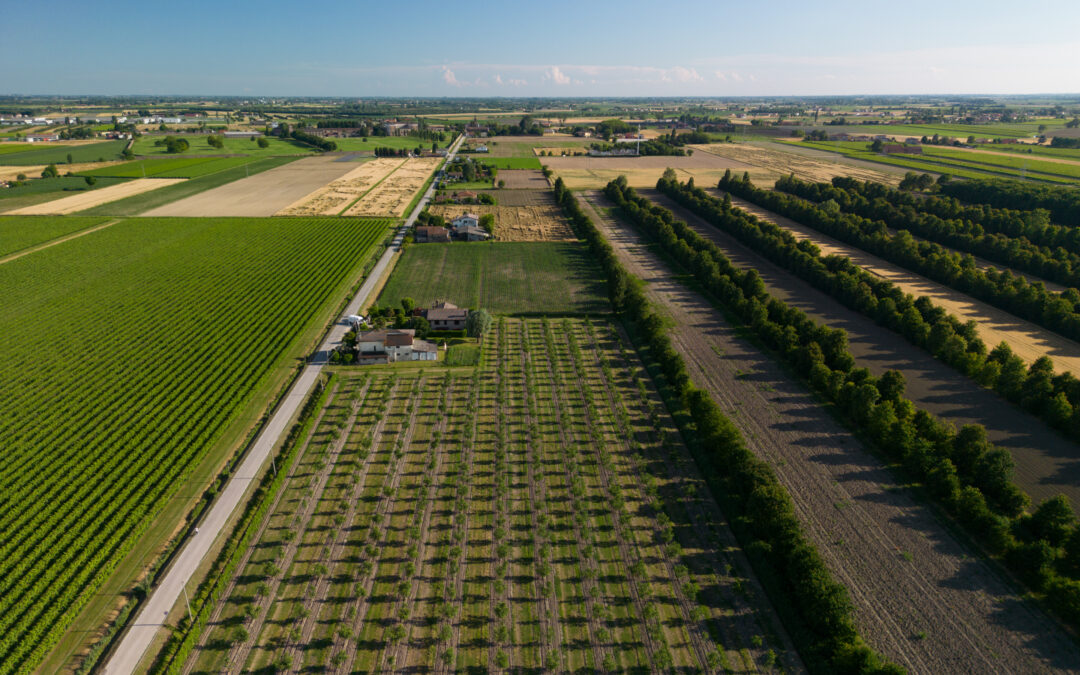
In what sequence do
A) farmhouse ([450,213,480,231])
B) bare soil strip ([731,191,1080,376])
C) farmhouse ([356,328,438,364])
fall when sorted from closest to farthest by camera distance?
farmhouse ([356,328,438,364]) → bare soil strip ([731,191,1080,376]) → farmhouse ([450,213,480,231])

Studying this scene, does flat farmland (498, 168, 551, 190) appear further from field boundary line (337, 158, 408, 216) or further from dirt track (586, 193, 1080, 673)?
dirt track (586, 193, 1080, 673)

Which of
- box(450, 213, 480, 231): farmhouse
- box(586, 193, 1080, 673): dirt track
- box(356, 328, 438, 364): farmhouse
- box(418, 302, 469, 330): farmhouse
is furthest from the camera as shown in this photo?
box(450, 213, 480, 231): farmhouse

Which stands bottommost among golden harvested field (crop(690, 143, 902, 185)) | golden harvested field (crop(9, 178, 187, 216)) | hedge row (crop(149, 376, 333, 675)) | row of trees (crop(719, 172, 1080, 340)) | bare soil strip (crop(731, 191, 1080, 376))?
hedge row (crop(149, 376, 333, 675))

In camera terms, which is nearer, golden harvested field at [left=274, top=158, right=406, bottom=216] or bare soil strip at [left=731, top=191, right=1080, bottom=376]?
bare soil strip at [left=731, top=191, right=1080, bottom=376]

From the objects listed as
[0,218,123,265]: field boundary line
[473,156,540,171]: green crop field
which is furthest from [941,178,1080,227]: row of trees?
[0,218,123,265]: field boundary line

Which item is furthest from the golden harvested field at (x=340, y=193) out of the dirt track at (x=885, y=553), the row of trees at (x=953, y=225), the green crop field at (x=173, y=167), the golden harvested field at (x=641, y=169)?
the row of trees at (x=953, y=225)

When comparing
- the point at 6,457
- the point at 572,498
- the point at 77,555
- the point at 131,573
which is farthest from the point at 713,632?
the point at 6,457
